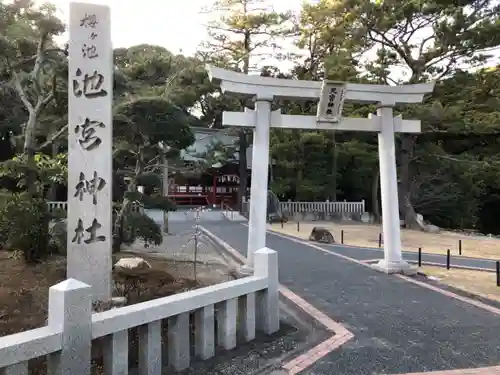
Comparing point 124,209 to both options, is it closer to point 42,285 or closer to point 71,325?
point 42,285

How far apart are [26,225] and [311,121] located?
5.93 meters

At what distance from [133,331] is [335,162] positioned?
24897 millimetres

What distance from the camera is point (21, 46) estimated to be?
30.1ft

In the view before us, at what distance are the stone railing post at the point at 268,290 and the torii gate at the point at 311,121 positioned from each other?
3288 mm

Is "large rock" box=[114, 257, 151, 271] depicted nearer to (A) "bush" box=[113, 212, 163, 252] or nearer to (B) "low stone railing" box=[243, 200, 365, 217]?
(A) "bush" box=[113, 212, 163, 252]

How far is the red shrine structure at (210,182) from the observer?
32.1 metres

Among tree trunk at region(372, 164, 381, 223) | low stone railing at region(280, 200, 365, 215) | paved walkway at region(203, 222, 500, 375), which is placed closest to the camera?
paved walkway at region(203, 222, 500, 375)

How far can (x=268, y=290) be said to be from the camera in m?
5.48

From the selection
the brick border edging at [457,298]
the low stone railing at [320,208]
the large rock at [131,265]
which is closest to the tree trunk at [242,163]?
the low stone railing at [320,208]

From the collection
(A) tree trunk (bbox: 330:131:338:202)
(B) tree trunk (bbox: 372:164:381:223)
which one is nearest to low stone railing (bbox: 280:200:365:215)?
(A) tree trunk (bbox: 330:131:338:202)

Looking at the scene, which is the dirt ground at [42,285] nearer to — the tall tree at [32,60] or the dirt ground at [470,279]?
the tall tree at [32,60]

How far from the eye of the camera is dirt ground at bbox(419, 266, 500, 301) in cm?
820

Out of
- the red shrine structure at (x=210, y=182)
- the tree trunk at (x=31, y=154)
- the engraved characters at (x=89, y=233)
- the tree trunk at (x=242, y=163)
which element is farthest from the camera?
the red shrine structure at (x=210, y=182)

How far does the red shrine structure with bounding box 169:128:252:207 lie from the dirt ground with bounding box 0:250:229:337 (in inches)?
871
